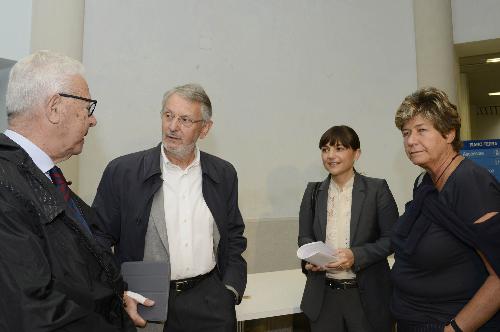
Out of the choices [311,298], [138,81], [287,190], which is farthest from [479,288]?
[138,81]

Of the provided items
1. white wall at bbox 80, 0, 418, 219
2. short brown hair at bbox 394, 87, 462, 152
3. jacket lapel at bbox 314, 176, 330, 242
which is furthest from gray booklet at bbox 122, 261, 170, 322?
white wall at bbox 80, 0, 418, 219

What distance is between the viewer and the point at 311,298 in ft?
7.32

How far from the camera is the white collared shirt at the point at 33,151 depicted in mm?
1248

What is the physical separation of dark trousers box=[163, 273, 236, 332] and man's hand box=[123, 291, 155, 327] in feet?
1.19

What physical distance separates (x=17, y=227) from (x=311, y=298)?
1593mm

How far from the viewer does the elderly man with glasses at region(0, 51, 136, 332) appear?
99cm

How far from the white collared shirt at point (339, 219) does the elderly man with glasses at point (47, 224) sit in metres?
1.28

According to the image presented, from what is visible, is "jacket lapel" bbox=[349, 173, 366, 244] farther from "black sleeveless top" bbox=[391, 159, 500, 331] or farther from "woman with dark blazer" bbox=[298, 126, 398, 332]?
"black sleeveless top" bbox=[391, 159, 500, 331]

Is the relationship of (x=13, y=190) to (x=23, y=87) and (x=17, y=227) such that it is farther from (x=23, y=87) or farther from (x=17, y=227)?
(x=23, y=87)

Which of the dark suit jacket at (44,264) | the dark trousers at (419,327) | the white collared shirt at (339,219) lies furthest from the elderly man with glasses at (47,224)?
the white collared shirt at (339,219)

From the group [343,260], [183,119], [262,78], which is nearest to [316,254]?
[343,260]

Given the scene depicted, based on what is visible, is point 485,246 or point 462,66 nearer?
point 485,246

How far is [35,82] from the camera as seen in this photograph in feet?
4.18

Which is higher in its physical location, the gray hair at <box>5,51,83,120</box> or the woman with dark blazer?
the gray hair at <box>5,51,83,120</box>
